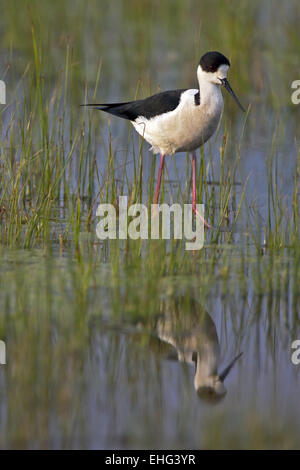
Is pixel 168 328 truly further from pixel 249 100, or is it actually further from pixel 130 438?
pixel 249 100

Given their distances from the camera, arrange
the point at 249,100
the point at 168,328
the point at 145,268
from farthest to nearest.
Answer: the point at 249,100 < the point at 145,268 < the point at 168,328

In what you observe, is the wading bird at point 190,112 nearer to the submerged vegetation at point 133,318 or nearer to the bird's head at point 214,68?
the bird's head at point 214,68

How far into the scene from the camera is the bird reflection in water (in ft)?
11.4

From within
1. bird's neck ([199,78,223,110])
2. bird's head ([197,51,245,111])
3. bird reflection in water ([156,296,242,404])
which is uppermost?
bird's head ([197,51,245,111])

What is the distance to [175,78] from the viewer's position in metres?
9.41

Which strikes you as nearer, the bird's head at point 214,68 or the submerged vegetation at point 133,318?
the submerged vegetation at point 133,318

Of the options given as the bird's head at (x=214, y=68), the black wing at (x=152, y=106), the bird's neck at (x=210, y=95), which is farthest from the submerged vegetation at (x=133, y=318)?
the bird's head at (x=214, y=68)

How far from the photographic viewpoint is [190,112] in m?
5.56

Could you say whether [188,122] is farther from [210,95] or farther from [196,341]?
[196,341]

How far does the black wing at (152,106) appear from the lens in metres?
5.73

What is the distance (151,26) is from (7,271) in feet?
22.9

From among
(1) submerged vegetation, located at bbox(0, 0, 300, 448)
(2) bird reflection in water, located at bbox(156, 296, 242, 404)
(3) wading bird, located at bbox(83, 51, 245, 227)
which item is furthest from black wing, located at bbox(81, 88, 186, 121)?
(2) bird reflection in water, located at bbox(156, 296, 242, 404)

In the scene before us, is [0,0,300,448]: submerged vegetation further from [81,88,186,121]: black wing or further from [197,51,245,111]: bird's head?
[197,51,245,111]: bird's head

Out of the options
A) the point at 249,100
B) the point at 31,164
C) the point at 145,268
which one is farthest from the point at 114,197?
the point at 249,100
